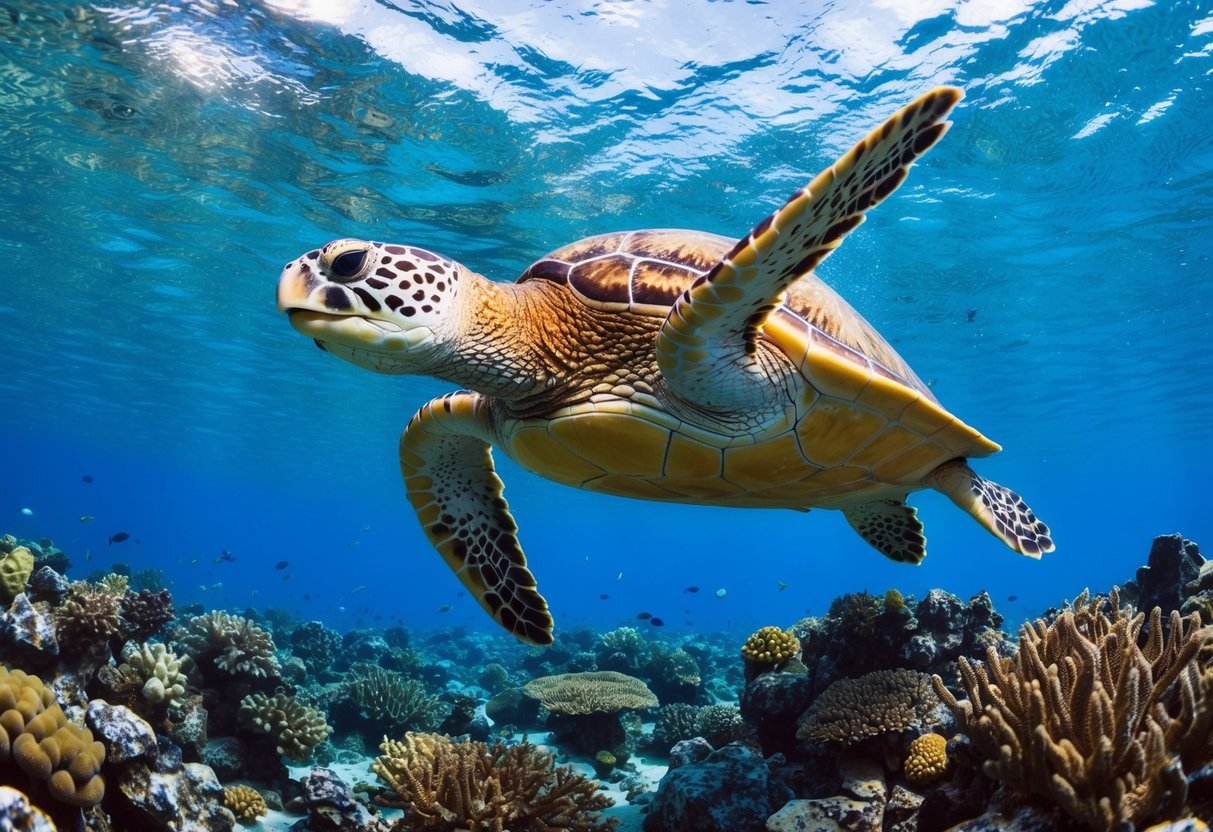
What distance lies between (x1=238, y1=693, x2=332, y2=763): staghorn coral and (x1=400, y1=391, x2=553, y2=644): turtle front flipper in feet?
6.72

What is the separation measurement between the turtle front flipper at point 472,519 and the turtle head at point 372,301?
1152mm

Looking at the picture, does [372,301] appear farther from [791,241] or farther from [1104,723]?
[1104,723]

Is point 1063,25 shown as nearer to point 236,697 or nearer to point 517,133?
point 517,133

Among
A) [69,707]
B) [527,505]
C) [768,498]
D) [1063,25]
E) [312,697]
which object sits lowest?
[527,505]

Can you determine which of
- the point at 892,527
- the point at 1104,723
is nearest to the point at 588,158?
the point at 892,527

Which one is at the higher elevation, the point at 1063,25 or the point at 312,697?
the point at 1063,25

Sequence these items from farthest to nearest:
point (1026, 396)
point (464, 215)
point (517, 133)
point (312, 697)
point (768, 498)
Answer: point (1026, 396), point (464, 215), point (517, 133), point (312, 697), point (768, 498)

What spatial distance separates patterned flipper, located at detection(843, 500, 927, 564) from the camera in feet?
15.6

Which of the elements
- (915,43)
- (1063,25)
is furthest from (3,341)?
(1063,25)

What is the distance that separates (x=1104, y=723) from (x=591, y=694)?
5.41m

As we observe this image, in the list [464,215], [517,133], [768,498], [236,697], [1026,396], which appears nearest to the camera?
[768,498]

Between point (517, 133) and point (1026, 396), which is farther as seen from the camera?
point (1026, 396)

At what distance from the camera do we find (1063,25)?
8.88 m

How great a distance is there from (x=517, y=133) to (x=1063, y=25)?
816cm
